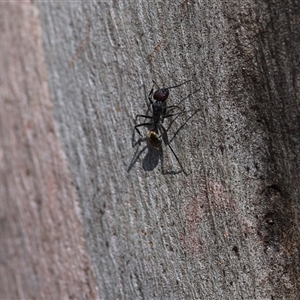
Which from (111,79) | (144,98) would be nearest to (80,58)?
(111,79)

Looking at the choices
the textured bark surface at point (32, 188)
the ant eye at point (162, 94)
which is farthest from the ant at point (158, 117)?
the textured bark surface at point (32, 188)

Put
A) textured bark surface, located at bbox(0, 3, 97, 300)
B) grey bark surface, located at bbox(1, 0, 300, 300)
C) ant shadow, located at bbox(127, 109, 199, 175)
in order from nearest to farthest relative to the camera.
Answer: grey bark surface, located at bbox(1, 0, 300, 300) < ant shadow, located at bbox(127, 109, 199, 175) < textured bark surface, located at bbox(0, 3, 97, 300)

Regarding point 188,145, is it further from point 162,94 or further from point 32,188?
point 32,188

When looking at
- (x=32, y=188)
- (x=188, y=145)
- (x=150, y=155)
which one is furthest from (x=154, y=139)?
(x=32, y=188)

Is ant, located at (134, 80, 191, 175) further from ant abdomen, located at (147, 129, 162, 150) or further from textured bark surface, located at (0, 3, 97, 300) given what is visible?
textured bark surface, located at (0, 3, 97, 300)

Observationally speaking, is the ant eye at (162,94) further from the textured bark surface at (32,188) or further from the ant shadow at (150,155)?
the textured bark surface at (32,188)

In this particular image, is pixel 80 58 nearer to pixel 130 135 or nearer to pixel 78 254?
pixel 130 135

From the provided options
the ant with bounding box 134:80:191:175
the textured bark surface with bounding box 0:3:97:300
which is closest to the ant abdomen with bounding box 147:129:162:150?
the ant with bounding box 134:80:191:175
